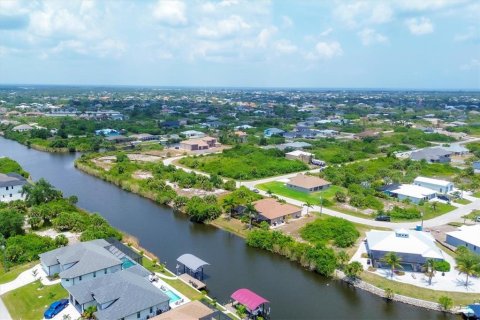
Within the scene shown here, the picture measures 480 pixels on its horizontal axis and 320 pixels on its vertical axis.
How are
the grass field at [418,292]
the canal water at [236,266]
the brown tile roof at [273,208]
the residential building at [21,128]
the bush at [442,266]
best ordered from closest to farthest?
1. the canal water at [236,266]
2. the grass field at [418,292]
3. the bush at [442,266]
4. the brown tile roof at [273,208]
5. the residential building at [21,128]

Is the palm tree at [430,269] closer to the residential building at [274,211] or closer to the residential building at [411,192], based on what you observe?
the residential building at [274,211]

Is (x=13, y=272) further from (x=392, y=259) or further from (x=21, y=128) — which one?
(x=21, y=128)

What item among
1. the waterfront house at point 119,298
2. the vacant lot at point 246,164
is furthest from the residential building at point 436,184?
the waterfront house at point 119,298

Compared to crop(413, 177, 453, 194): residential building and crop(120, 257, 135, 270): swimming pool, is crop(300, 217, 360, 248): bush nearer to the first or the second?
crop(120, 257, 135, 270): swimming pool

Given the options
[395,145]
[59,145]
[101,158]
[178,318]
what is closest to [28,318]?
[178,318]

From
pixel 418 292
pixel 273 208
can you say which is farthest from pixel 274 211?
pixel 418 292

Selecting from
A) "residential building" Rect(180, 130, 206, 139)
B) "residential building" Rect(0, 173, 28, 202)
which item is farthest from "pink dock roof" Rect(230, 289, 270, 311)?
"residential building" Rect(180, 130, 206, 139)
